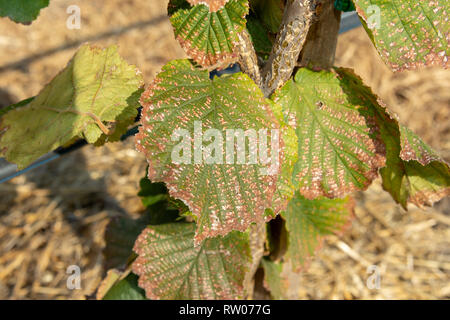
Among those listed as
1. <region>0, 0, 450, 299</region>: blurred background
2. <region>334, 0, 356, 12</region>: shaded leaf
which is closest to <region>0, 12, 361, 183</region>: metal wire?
<region>334, 0, 356, 12</region>: shaded leaf

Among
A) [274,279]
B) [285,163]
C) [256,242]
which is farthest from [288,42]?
[274,279]

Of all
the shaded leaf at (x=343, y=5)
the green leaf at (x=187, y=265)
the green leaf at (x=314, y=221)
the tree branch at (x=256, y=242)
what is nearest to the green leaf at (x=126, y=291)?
the green leaf at (x=187, y=265)

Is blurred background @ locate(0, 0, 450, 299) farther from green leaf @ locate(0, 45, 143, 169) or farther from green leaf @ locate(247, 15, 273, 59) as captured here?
green leaf @ locate(247, 15, 273, 59)

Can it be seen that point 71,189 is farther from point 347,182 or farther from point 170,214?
point 347,182

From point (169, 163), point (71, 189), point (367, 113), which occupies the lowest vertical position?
point (169, 163)

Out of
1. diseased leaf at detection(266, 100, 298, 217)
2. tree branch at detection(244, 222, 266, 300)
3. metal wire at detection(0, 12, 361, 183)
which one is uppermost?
metal wire at detection(0, 12, 361, 183)

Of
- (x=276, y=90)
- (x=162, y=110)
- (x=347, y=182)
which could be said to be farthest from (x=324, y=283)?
(x=162, y=110)
